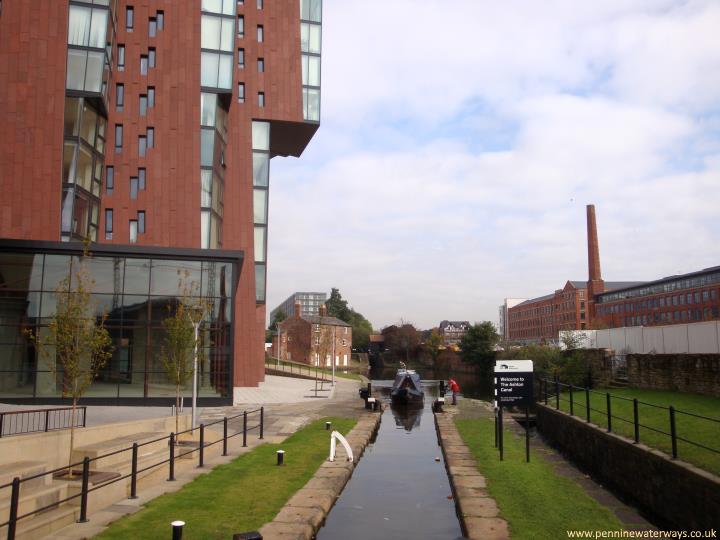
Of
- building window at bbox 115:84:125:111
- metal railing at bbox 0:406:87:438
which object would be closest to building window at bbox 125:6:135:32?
building window at bbox 115:84:125:111

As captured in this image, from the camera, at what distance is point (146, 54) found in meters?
39.9

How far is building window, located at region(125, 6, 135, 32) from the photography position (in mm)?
39969

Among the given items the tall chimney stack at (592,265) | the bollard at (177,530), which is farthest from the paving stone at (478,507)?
the tall chimney stack at (592,265)

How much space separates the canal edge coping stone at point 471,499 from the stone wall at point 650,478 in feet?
10.4

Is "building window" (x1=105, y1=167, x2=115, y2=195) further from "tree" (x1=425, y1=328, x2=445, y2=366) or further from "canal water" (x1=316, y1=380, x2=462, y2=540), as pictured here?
"tree" (x1=425, y1=328, x2=445, y2=366)

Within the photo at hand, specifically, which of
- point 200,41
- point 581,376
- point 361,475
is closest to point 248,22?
point 200,41

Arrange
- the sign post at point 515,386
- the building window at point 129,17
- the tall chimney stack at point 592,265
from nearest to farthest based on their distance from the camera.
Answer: the sign post at point 515,386
the building window at point 129,17
the tall chimney stack at point 592,265

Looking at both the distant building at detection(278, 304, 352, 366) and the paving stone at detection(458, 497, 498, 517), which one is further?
the distant building at detection(278, 304, 352, 366)

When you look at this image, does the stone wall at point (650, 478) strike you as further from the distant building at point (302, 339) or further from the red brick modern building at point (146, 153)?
the distant building at point (302, 339)

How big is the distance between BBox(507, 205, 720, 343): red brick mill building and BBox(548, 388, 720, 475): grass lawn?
4203 centimetres

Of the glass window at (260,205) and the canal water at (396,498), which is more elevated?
the glass window at (260,205)

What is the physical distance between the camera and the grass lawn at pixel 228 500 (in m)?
9.21

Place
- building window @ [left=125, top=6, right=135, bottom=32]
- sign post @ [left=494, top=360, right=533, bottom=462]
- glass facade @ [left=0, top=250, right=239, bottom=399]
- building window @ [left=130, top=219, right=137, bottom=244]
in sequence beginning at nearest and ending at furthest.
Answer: sign post @ [left=494, top=360, right=533, bottom=462] < glass facade @ [left=0, top=250, right=239, bottom=399] < building window @ [left=130, top=219, right=137, bottom=244] < building window @ [left=125, top=6, right=135, bottom=32]

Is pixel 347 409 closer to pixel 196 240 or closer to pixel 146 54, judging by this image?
pixel 196 240
